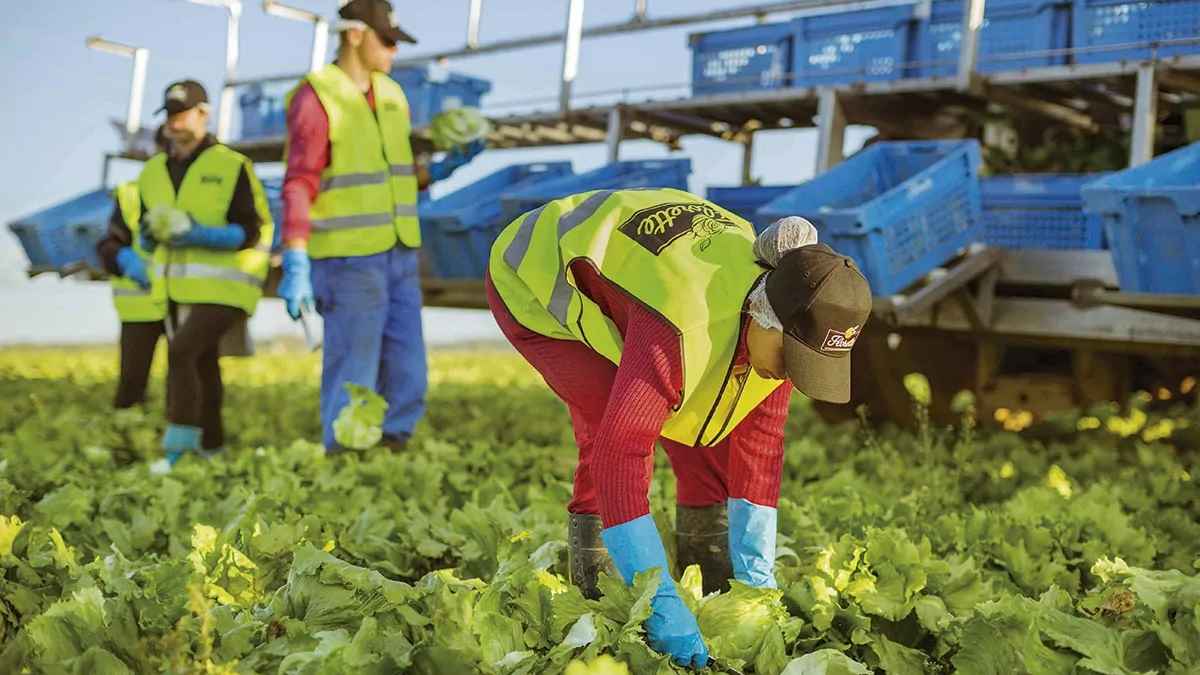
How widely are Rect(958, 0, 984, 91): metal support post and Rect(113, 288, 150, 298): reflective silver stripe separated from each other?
3.97 meters

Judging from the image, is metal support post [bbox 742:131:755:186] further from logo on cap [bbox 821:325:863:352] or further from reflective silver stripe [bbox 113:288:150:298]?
logo on cap [bbox 821:325:863:352]

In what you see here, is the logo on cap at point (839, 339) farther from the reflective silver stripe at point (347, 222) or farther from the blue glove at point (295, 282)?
the reflective silver stripe at point (347, 222)

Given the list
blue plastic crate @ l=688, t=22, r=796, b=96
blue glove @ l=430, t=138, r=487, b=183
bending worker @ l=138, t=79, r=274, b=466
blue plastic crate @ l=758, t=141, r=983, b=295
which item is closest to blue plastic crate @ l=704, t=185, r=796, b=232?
blue plastic crate @ l=758, t=141, r=983, b=295

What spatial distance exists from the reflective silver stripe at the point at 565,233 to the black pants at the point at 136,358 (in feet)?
12.7

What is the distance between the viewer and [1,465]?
164 inches

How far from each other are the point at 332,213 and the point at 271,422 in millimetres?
2269

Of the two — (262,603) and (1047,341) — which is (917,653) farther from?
(1047,341)

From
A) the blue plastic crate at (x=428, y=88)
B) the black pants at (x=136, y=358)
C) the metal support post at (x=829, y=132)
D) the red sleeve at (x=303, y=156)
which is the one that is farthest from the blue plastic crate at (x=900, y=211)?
the blue plastic crate at (x=428, y=88)

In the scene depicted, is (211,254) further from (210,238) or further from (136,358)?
(136,358)

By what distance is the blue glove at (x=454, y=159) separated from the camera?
213 inches

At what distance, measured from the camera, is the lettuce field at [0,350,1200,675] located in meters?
2.16

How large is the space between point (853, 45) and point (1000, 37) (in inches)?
31.6

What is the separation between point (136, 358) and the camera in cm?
600

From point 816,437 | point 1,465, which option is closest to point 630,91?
point 816,437
